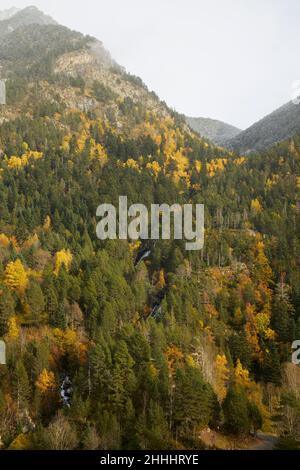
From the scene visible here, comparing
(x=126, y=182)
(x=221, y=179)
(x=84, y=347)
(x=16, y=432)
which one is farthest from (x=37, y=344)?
(x=221, y=179)

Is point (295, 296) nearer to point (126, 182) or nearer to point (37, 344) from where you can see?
point (37, 344)

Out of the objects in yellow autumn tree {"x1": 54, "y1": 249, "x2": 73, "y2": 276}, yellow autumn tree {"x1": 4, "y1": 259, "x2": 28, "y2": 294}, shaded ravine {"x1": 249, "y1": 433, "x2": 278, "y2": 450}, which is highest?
yellow autumn tree {"x1": 54, "y1": 249, "x2": 73, "y2": 276}

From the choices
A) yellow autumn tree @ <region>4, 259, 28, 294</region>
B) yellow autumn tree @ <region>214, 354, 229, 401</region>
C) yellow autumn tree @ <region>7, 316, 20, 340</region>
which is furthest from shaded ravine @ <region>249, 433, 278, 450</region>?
yellow autumn tree @ <region>4, 259, 28, 294</region>

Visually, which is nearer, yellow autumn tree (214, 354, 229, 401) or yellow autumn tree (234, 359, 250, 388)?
yellow autumn tree (214, 354, 229, 401)

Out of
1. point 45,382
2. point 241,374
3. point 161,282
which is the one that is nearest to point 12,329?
point 45,382

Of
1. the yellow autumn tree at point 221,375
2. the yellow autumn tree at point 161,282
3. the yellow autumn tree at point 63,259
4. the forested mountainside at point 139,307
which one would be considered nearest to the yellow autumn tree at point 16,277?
the forested mountainside at point 139,307

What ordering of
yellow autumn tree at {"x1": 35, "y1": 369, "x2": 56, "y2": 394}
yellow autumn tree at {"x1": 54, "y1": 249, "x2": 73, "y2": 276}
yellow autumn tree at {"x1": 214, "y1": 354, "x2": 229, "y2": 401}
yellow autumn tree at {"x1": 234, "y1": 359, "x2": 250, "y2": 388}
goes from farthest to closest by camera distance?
yellow autumn tree at {"x1": 54, "y1": 249, "x2": 73, "y2": 276}
yellow autumn tree at {"x1": 234, "y1": 359, "x2": 250, "y2": 388}
yellow autumn tree at {"x1": 214, "y1": 354, "x2": 229, "y2": 401}
yellow autumn tree at {"x1": 35, "y1": 369, "x2": 56, "y2": 394}

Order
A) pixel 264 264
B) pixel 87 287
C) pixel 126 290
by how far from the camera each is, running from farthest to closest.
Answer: pixel 264 264, pixel 126 290, pixel 87 287

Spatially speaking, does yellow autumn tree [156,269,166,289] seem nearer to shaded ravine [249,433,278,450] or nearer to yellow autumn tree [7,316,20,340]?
yellow autumn tree [7,316,20,340]
